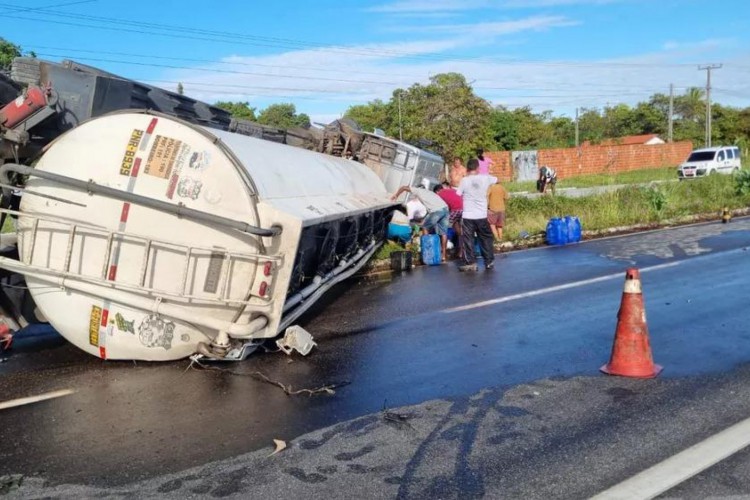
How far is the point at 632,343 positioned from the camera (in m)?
5.70

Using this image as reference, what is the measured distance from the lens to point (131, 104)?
7.70 m

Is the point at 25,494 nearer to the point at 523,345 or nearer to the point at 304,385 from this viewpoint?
the point at 304,385

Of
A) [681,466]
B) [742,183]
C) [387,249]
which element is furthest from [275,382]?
[742,183]

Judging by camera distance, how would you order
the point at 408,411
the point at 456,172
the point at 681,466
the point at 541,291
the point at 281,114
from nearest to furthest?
the point at 681,466 < the point at 408,411 < the point at 541,291 < the point at 456,172 < the point at 281,114

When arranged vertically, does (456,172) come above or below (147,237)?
above

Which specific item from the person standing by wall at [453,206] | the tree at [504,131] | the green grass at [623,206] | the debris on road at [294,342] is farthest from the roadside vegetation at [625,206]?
the tree at [504,131]

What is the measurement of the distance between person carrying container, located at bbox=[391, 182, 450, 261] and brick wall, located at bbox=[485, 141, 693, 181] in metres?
31.8

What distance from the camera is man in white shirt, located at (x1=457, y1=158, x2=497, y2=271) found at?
11.8m

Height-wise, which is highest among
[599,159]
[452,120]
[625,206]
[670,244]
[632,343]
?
[452,120]

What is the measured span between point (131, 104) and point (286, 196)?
2.45 meters

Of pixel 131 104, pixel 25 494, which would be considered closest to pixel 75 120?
pixel 131 104

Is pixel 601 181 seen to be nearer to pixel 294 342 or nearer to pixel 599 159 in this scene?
pixel 599 159

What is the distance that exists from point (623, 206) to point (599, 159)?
107 feet

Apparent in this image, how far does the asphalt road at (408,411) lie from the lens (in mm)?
3979
